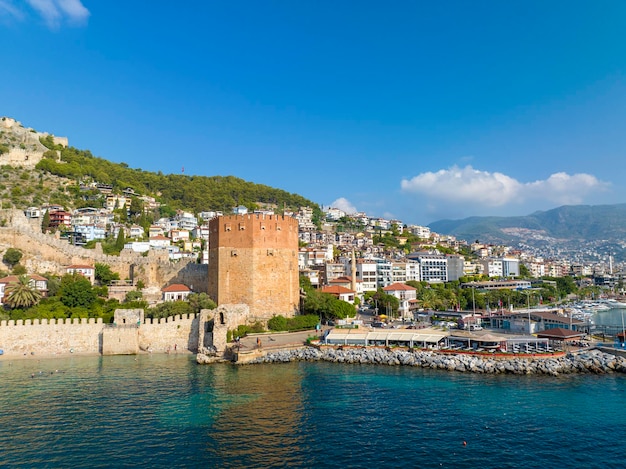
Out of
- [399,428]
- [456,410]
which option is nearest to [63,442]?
[399,428]

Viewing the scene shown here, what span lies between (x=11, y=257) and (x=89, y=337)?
534 inches

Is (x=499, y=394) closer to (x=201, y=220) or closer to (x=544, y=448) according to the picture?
(x=544, y=448)

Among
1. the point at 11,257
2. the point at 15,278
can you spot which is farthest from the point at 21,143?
the point at 15,278

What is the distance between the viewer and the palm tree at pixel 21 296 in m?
23.4

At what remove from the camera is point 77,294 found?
82.7 feet

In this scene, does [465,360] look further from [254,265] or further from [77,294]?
[77,294]

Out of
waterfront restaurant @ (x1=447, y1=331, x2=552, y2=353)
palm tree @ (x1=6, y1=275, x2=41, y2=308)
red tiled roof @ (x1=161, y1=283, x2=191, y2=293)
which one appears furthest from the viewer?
red tiled roof @ (x1=161, y1=283, x2=191, y2=293)

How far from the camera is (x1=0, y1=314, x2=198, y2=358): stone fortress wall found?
2081 centimetres

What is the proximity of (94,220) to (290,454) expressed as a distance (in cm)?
4954

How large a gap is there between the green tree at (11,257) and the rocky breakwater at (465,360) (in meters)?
21.7

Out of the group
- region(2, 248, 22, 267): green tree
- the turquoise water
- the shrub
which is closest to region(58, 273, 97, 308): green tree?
region(2, 248, 22, 267): green tree

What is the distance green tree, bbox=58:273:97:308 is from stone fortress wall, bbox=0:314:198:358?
3377 millimetres

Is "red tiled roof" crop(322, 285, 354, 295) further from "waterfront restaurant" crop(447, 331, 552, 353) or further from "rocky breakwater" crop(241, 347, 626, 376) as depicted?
"waterfront restaurant" crop(447, 331, 552, 353)

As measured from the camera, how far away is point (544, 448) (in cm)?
1032
